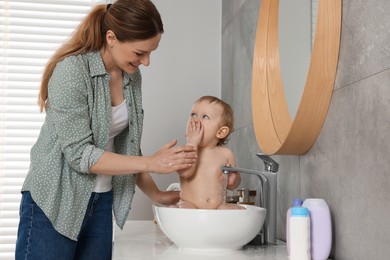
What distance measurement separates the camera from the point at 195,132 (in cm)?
155

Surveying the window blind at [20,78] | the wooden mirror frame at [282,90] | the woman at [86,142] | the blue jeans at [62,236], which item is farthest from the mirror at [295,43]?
the window blind at [20,78]

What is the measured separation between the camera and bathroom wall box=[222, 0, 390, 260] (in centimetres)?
118

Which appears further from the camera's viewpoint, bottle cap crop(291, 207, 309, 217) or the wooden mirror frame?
the wooden mirror frame

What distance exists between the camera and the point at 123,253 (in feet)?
4.58

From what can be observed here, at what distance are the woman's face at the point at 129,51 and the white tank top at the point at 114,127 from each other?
0.42ft

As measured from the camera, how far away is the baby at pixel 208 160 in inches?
59.1

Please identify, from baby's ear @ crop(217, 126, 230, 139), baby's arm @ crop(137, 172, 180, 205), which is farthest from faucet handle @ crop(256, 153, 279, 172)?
baby's arm @ crop(137, 172, 180, 205)

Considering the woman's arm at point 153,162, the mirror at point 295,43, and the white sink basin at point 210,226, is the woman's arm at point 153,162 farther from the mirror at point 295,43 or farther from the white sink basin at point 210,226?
the mirror at point 295,43

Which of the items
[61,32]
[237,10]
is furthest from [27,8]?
[237,10]

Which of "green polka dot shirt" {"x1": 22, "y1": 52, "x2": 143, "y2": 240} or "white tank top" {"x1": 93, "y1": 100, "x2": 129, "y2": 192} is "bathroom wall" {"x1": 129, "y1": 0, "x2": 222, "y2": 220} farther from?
"green polka dot shirt" {"x1": 22, "y1": 52, "x2": 143, "y2": 240}

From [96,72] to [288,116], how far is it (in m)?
0.61

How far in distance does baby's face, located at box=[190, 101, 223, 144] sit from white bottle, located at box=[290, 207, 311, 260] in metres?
0.38

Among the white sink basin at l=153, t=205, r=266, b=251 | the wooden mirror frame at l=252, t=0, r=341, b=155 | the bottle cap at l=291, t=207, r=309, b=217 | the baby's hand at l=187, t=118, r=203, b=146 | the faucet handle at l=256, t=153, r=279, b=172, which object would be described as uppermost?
the wooden mirror frame at l=252, t=0, r=341, b=155

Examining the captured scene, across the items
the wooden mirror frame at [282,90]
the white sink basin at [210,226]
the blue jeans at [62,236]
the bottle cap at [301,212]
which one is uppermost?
the wooden mirror frame at [282,90]
